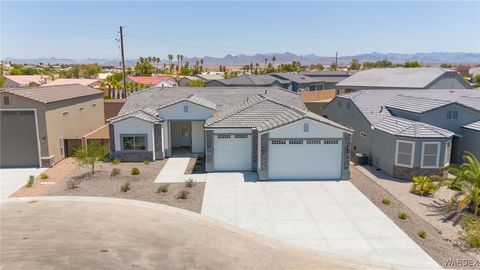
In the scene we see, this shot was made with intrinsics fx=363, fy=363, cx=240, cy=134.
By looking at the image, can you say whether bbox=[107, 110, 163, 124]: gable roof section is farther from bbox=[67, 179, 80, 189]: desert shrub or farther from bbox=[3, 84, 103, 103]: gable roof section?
bbox=[67, 179, 80, 189]: desert shrub

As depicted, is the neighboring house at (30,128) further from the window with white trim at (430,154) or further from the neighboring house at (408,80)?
the neighboring house at (408,80)

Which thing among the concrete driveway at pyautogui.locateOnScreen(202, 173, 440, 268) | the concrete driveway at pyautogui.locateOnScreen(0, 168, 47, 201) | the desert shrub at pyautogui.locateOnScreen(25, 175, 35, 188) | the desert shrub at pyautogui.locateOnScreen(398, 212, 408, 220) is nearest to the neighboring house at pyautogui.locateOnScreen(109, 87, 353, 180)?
the concrete driveway at pyautogui.locateOnScreen(202, 173, 440, 268)

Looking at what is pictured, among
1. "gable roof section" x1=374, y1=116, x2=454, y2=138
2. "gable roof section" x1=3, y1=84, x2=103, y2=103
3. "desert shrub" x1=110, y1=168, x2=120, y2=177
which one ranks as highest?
"gable roof section" x1=3, y1=84, x2=103, y2=103

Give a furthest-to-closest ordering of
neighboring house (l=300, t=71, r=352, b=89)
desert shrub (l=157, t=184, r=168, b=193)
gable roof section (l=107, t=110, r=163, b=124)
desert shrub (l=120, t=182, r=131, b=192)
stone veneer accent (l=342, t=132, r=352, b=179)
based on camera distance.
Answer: neighboring house (l=300, t=71, r=352, b=89)
gable roof section (l=107, t=110, r=163, b=124)
stone veneer accent (l=342, t=132, r=352, b=179)
desert shrub (l=120, t=182, r=131, b=192)
desert shrub (l=157, t=184, r=168, b=193)

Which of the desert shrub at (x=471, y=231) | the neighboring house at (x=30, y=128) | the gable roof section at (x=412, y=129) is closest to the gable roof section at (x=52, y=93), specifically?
the neighboring house at (x=30, y=128)

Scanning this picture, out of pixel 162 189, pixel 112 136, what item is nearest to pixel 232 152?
pixel 162 189

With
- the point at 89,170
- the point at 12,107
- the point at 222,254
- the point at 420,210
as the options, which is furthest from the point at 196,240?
the point at 12,107

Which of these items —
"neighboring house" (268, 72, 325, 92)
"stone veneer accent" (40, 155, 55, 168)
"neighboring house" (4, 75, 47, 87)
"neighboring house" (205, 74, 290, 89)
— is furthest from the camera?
"neighboring house" (268, 72, 325, 92)
